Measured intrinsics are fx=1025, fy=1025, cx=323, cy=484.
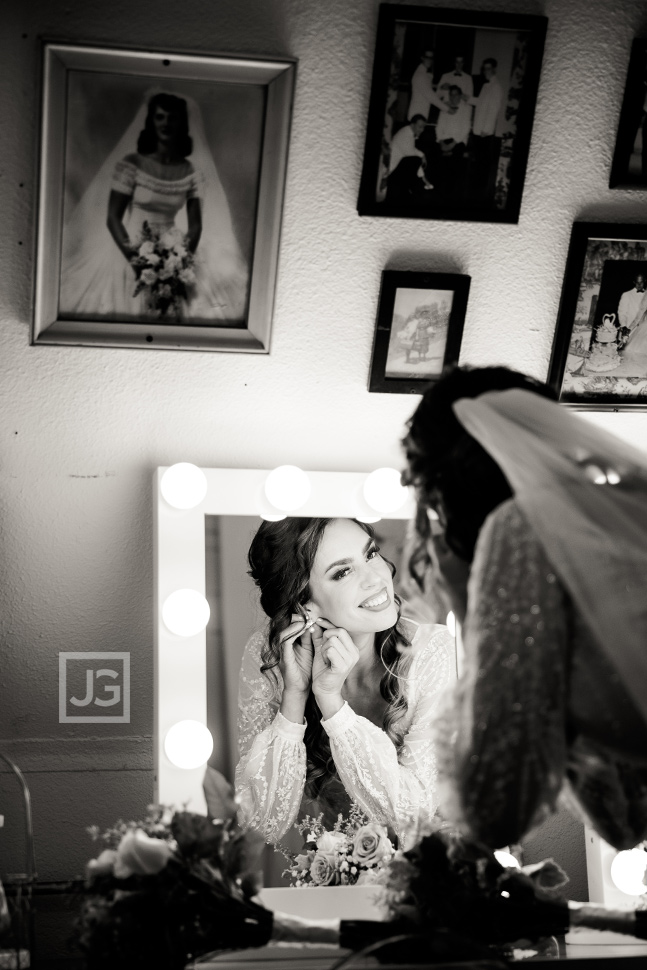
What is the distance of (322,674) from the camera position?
6.17 feet

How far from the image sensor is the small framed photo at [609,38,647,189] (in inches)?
65.7


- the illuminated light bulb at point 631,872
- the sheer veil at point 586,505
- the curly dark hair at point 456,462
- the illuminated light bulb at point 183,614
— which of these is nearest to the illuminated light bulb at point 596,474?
the sheer veil at point 586,505

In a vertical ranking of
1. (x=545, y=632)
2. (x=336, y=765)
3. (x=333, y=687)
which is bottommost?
(x=336, y=765)

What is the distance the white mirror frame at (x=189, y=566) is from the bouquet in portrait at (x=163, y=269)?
0.30 m

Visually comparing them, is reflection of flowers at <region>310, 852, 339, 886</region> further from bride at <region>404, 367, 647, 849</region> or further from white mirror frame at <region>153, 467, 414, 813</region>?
bride at <region>404, 367, 647, 849</region>

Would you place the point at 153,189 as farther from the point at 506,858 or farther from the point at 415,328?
the point at 506,858

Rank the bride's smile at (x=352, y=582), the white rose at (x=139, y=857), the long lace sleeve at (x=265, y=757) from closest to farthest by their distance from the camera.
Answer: the white rose at (x=139, y=857) → the long lace sleeve at (x=265, y=757) → the bride's smile at (x=352, y=582)

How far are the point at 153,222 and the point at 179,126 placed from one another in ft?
0.52

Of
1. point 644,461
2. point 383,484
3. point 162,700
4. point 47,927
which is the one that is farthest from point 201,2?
point 47,927

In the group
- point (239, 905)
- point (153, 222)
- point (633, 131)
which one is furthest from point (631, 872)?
point (153, 222)

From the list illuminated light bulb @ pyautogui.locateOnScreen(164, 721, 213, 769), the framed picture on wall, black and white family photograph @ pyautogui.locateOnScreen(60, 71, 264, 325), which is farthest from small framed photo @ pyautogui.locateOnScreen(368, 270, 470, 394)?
illuminated light bulb @ pyautogui.locateOnScreen(164, 721, 213, 769)

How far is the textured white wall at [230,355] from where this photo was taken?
1600mm

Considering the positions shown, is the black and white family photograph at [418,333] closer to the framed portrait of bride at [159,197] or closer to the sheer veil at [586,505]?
the framed portrait of bride at [159,197]
